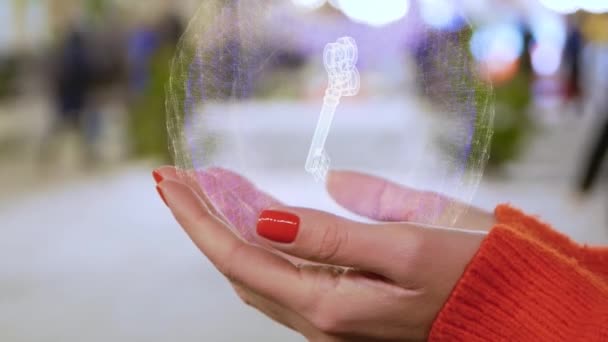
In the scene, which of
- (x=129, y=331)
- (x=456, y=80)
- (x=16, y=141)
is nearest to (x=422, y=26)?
(x=456, y=80)

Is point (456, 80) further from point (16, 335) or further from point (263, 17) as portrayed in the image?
point (16, 335)

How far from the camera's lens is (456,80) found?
47 centimetres

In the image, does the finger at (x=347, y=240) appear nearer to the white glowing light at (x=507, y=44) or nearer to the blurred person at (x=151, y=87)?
the white glowing light at (x=507, y=44)

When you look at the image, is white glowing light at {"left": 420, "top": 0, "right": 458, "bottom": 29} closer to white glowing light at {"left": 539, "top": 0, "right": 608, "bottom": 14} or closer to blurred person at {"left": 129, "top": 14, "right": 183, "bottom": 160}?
blurred person at {"left": 129, "top": 14, "right": 183, "bottom": 160}

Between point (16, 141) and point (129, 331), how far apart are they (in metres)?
4.47

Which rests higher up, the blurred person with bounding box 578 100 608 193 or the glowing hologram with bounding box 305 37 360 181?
the glowing hologram with bounding box 305 37 360 181

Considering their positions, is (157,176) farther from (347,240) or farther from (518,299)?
(518,299)

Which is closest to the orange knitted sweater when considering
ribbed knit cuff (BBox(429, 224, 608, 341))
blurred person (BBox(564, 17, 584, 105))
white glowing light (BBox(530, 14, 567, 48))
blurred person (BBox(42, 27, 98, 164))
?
ribbed knit cuff (BBox(429, 224, 608, 341))

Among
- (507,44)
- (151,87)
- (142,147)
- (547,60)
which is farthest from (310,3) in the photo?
(547,60)

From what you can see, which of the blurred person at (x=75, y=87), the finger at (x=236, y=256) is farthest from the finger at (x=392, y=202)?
the blurred person at (x=75, y=87)

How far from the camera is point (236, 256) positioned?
0.46 m

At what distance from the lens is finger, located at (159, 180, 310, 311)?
45 centimetres

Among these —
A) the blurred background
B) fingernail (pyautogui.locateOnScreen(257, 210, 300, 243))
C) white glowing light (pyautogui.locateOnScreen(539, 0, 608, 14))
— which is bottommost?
the blurred background

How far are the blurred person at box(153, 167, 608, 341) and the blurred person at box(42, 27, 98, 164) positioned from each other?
12.9 feet
